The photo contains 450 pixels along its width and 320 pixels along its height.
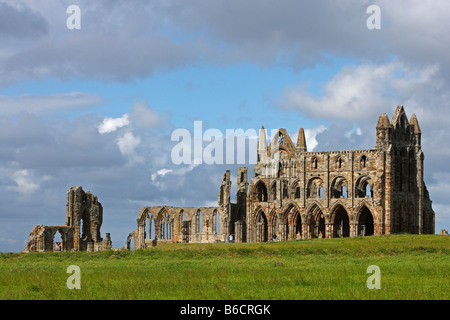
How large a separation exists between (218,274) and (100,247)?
5632cm

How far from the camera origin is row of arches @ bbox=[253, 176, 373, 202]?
9425 cm

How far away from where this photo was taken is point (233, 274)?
38812 millimetres

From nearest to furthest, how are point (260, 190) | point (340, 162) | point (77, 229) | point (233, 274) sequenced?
point (233, 274) < point (77, 229) < point (340, 162) < point (260, 190)

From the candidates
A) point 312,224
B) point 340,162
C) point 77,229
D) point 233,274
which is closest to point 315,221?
point 312,224

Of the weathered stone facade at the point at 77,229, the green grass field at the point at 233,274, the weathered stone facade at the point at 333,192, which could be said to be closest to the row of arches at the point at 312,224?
the weathered stone facade at the point at 333,192

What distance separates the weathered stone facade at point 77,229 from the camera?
278 feet

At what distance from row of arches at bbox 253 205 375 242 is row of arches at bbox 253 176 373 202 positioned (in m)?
1.91

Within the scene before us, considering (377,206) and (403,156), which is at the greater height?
(403,156)

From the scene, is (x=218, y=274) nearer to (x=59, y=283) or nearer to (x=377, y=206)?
(x=59, y=283)

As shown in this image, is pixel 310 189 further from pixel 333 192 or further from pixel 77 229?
pixel 77 229

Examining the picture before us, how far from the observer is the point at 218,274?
38656mm

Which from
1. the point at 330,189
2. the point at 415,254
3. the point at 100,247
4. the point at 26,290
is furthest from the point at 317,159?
the point at 26,290

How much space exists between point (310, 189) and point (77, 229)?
28487 mm
